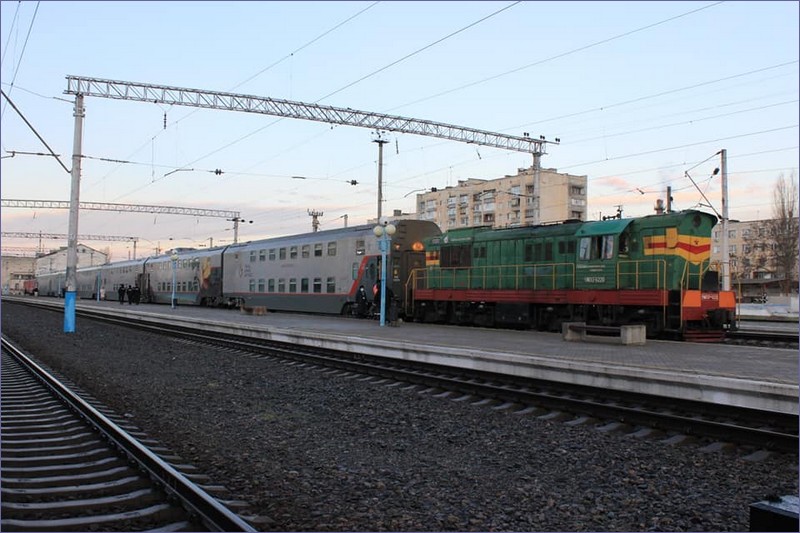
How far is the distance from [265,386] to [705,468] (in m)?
7.84

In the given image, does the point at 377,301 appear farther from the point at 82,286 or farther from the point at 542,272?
the point at 82,286

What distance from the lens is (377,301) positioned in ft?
81.0

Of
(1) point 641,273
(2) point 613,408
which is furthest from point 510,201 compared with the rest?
(2) point 613,408

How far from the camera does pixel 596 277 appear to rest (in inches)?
699

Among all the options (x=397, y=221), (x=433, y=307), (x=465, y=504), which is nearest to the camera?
(x=465, y=504)

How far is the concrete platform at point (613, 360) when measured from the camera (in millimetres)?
8687

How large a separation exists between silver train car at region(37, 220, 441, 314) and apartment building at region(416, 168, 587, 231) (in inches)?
1902

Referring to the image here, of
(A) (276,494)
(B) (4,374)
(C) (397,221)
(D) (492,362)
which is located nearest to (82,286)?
(C) (397,221)

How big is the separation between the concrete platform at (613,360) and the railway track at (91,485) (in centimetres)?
710

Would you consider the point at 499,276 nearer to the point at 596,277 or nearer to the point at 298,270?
the point at 596,277

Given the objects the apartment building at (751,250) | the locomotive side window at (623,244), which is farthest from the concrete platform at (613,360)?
the apartment building at (751,250)

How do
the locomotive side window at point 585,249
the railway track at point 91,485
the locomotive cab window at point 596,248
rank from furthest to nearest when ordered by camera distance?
the locomotive side window at point 585,249, the locomotive cab window at point 596,248, the railway track at point 91,485

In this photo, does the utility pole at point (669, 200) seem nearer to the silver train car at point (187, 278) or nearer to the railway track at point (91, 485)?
the railway track at point (91, 485)

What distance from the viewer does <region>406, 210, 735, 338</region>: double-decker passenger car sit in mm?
16469
